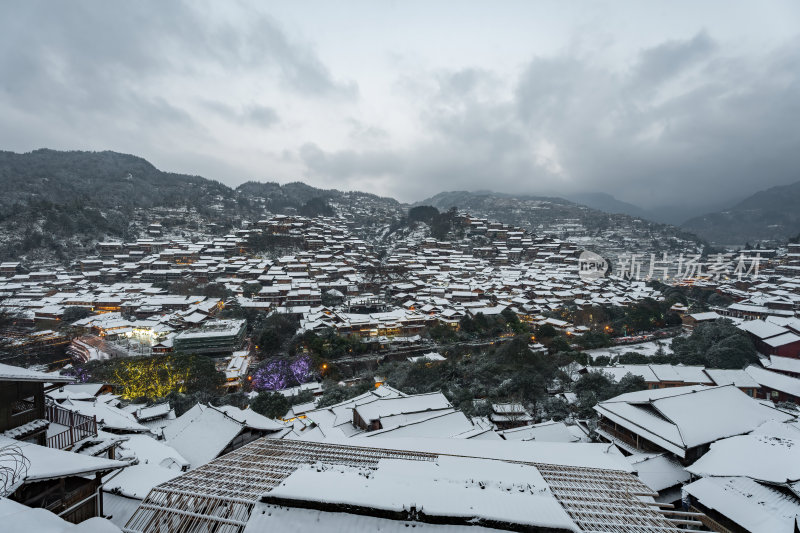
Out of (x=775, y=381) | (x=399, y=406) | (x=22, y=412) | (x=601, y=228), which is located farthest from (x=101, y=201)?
(x=601, y=228)

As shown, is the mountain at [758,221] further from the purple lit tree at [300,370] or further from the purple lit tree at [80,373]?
the purple lit tree at [80,373]

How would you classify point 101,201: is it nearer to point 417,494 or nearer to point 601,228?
point 417,494

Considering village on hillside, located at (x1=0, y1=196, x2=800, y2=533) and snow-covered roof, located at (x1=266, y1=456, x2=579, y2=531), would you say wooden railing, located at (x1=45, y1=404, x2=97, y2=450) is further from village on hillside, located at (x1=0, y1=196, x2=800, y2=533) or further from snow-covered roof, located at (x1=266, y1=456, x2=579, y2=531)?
snow-covered roof, located at (x1=266, y1=456, x2=579, y2=531)

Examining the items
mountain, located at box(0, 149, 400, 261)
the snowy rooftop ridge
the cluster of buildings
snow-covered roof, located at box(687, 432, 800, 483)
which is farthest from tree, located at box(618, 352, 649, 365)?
mountain, located at box(0, 149, 400, 261)

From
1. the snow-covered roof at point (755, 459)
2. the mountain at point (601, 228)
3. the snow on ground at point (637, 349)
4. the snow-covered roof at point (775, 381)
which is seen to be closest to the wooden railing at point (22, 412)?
the snow-covered roof at point (755, 459)

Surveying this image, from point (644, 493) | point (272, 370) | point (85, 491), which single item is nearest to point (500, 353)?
point (272, 370)

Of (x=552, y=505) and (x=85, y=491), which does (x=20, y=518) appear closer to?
(x=85, y=491)

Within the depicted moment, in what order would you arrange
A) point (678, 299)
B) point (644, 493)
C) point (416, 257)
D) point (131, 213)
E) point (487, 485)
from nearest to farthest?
point (487, 485) < point (644, 493) < point (678, 299) < point (416, 257) < point (131, 213)
